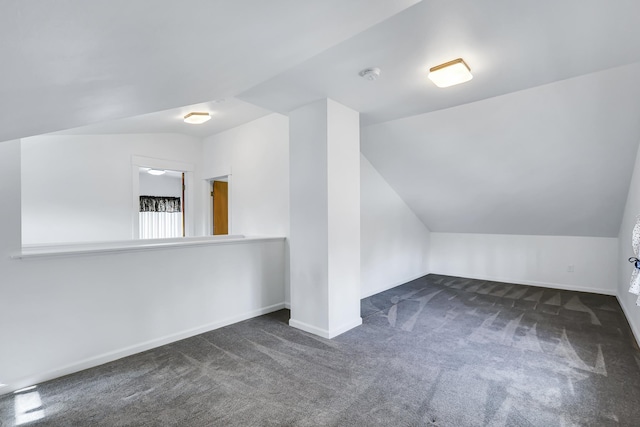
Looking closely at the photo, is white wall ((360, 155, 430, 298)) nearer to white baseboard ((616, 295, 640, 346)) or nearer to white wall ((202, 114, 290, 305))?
white wall ((202, 114, 290, 305))

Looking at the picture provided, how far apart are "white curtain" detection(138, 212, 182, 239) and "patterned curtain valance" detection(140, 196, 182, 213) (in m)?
0.10

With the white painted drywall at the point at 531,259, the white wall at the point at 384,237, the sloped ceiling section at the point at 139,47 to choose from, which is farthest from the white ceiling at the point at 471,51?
the white painted drywall at the point at 531,259

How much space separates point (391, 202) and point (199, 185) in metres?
3.55

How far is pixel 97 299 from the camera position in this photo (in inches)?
104

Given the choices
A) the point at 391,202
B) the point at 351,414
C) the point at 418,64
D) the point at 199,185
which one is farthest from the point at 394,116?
the point at 199,185

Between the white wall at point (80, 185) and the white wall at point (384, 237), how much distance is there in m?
3.56

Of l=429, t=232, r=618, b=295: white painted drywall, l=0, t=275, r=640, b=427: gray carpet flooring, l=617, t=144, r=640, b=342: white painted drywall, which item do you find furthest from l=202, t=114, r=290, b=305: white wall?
l=617, t=144, r=640, b=342: white painted drywall

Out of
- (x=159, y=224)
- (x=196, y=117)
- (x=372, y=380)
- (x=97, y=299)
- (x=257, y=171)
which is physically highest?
(x=196, y=117)

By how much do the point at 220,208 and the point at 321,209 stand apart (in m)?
3.25

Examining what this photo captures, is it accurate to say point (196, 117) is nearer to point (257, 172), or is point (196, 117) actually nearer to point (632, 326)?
point (257, 172)

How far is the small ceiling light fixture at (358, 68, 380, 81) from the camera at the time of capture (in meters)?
2.64

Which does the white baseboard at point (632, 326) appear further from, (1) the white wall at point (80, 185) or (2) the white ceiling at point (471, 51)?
(1) the white wall at point (80, 185)

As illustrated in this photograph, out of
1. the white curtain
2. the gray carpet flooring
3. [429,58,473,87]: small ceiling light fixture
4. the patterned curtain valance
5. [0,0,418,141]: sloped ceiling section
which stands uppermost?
[429,58,473,87]: small ceiling light fixture

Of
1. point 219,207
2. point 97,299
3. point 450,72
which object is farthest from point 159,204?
point 450,72
